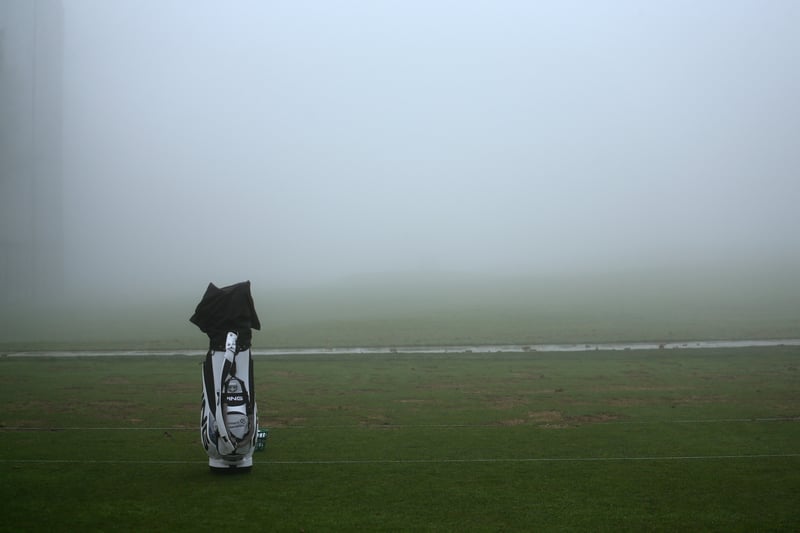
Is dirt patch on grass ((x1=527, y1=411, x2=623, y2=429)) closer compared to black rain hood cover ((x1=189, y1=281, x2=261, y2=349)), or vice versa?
black rain hood cover ((x1=189, y1=281, x2=261, y2=349))

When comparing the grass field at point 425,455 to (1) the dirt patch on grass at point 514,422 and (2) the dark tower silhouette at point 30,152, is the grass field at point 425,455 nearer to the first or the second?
(1) the dirt patch on grass at point 514,422

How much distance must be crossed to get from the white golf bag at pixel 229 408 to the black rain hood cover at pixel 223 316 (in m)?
0.18

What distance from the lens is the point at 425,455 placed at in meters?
12.5

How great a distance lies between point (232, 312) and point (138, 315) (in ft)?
200

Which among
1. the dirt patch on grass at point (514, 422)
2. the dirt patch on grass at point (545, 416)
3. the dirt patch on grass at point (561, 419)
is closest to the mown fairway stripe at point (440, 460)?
the dirt patch on grass at point (561, 419)

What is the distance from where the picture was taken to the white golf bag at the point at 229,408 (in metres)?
10.7

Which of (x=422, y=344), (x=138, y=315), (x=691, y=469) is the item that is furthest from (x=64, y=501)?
(x=138, y=315)

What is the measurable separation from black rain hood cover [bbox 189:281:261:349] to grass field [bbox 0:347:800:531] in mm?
1986

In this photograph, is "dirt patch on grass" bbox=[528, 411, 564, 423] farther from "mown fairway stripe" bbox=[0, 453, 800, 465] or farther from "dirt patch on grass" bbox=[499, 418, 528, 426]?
"mown fairway stripe" bbox=[0, 453, 800, 465]

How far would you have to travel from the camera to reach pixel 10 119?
2894 inches

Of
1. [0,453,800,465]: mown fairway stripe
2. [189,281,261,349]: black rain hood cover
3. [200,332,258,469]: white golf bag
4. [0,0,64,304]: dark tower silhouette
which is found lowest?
[0,453,800,465]: mown fairway stripe

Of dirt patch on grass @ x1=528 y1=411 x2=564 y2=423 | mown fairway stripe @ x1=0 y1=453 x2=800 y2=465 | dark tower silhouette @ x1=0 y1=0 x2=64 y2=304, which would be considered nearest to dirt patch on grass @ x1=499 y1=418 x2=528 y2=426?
dirt patch on grass @ x1=528 y1=411 x2=564 y2=423

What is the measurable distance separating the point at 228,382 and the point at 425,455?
3573 millimetres

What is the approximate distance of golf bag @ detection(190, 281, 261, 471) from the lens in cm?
1076
